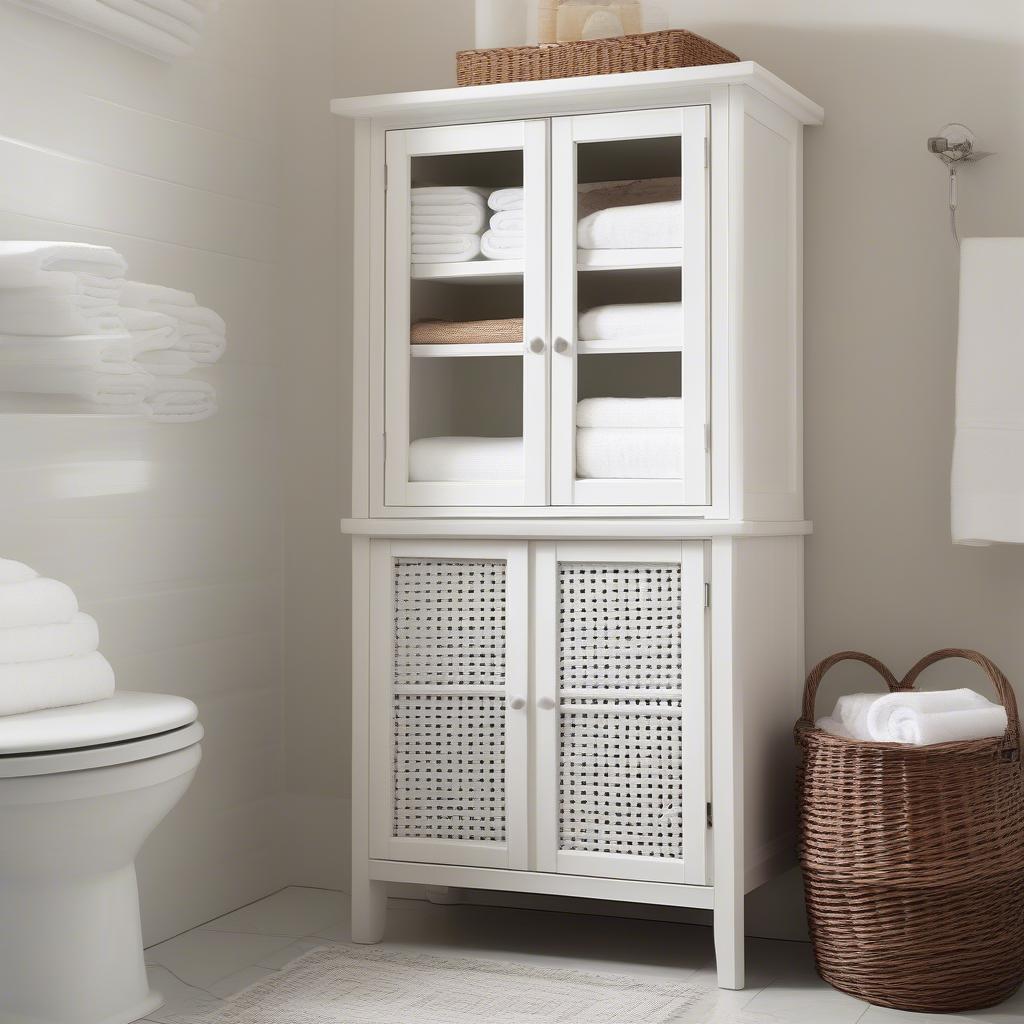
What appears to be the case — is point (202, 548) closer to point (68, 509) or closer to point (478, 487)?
point (68, 509)

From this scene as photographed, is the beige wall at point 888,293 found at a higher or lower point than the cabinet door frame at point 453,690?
higher

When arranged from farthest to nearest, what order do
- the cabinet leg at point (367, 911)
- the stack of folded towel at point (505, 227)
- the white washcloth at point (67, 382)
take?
the cabinet leg at point (367, 911) → the stack of folded towel at point (505, 227) → the white washcloth at point (67, 382)

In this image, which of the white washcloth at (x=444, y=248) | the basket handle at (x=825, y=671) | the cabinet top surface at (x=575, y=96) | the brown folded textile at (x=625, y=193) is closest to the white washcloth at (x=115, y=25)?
the cabinet top surface at (x=575, y=96)

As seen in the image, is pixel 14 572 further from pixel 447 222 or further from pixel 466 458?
pixel 447 222

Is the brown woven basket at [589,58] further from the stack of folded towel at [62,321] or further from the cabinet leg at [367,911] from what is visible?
the cabinet leg at [367,911]

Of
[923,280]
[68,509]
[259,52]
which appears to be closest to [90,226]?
[68,509]

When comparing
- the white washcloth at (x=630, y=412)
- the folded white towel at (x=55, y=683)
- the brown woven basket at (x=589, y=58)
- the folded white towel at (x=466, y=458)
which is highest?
the brown woven basket at (x=589, y=58)

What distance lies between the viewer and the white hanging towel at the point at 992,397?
225 cm

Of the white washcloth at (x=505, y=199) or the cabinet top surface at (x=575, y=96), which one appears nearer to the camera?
the cabinet top surface at (x=575, y=96)

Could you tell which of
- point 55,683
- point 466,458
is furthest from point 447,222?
point 55,683

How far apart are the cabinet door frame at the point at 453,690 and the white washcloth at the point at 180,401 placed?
393 millimetres

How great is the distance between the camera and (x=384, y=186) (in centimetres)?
245

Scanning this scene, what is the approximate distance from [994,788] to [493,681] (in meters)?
0.85

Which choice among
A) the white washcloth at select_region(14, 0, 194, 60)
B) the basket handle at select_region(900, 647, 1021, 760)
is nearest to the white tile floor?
the basket handle at select_region(900, 647, 1021, 760)
